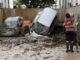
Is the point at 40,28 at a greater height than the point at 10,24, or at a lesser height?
lesser

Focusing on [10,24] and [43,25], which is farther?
[10,24]

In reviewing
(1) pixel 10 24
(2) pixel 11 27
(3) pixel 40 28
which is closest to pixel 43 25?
(3) pixel 40 28

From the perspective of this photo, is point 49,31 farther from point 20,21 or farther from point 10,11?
point 10,11

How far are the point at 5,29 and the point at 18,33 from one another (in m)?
1.29

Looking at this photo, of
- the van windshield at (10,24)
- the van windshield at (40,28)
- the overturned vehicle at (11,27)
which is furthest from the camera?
the van windshield at (10,24)

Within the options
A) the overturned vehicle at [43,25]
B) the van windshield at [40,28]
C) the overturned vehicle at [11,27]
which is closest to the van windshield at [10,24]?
the overturned vehicle at [11,27]

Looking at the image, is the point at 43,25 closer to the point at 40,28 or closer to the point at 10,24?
the point at 40,28

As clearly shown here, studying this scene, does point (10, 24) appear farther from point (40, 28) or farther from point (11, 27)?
point (40, 28)

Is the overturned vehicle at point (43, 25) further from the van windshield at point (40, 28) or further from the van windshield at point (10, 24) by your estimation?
the van windshield at point (10, 24)

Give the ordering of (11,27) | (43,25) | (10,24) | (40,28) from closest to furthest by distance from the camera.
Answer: (43,25) → (40,28) → (11,27) → (10,24)

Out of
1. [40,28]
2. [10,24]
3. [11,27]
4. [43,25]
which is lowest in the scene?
[11,27]

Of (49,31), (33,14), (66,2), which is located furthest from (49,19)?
(66,2)

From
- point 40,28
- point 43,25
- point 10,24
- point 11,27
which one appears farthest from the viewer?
point 10,24

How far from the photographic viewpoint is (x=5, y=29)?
26.9 meters
